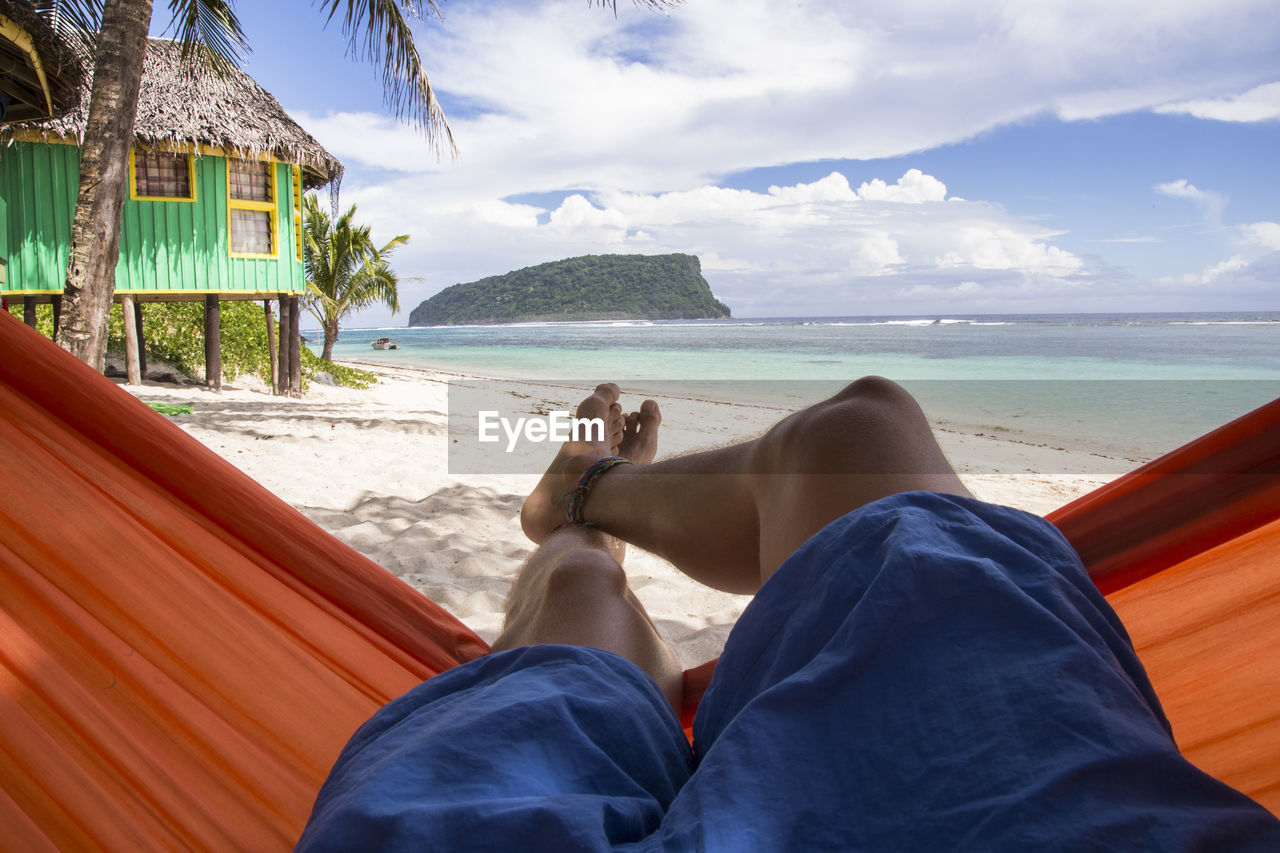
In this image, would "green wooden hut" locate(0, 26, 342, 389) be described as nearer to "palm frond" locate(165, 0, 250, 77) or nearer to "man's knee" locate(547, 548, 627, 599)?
"palm frond" locate(165, 0, 250, 77)

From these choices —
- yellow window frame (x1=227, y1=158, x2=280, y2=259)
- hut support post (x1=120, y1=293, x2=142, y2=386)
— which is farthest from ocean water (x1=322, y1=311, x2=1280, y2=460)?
hut support post (x1=120, y1=293, x2=142, y2=386)

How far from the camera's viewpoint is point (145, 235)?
5992 mm

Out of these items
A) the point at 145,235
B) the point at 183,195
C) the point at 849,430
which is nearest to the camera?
the point at 849,430

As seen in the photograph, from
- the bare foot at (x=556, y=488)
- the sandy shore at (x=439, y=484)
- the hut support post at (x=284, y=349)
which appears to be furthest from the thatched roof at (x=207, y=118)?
the bare foot at (x=556, y=488)

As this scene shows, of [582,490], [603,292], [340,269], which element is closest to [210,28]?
[582,490]

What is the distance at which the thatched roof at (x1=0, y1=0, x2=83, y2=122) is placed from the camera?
3.09 metres

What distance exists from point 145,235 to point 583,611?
6638 millimetres

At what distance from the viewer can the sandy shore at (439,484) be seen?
197cm

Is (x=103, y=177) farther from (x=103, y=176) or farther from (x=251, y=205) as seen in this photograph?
(x=251, y=205)

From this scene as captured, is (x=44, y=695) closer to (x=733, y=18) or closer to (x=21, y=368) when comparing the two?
(x=21, y=368)

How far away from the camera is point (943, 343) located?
829 inches

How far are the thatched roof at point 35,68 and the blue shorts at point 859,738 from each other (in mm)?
3865

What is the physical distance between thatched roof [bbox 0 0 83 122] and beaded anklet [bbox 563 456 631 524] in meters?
3.38

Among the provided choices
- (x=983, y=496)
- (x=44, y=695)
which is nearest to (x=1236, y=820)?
(x=44, y=695)
